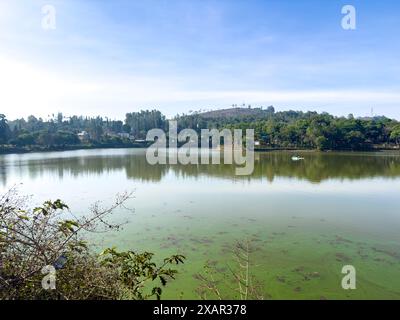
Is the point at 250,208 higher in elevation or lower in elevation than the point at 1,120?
lower

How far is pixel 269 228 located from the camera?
765 cm

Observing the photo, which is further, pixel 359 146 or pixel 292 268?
pixel 359 146

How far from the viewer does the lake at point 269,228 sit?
498 centimetres

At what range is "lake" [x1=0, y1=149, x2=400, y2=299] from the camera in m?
4.98

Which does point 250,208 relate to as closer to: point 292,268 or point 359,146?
point 292,268

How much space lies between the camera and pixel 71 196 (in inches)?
456

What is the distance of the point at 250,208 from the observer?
9570 millimetres

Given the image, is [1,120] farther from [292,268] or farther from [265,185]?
[292,268]

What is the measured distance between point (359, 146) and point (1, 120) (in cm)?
4353

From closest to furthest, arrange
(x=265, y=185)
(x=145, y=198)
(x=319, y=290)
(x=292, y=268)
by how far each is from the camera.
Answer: (x=319, y=290) → (x=292, y=268) → (x=145, y=198) → (x=265, y=185)

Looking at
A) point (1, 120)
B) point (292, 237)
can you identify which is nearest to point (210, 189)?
point (292, 237)
